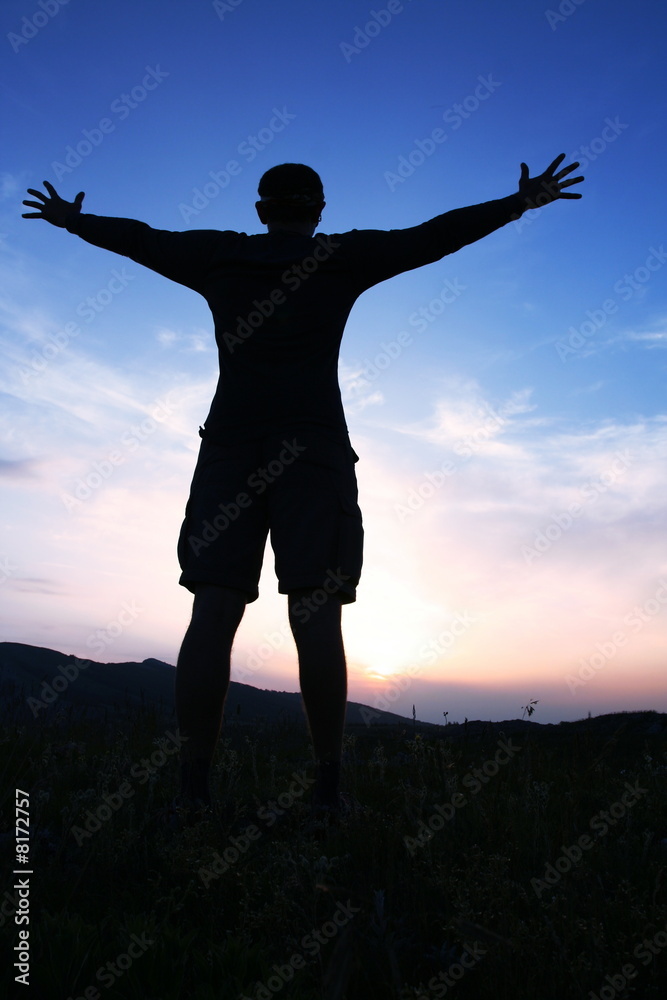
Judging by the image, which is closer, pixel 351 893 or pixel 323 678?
pixel 351 893

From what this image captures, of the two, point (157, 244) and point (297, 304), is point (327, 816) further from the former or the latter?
point (157, 244)

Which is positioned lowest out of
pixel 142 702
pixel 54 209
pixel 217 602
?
pixel 142 702

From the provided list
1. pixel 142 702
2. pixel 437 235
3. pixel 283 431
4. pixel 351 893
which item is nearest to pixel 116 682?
pixel 142 702

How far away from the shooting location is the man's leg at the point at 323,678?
3199 mm

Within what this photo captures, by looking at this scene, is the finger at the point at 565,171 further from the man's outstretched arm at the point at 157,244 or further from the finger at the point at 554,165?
the man's outstretched arm at the point at 157,244

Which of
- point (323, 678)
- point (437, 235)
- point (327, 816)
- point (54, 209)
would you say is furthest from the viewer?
point (54, 209)

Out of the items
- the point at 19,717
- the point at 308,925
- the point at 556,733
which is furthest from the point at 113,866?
the point at 556,733

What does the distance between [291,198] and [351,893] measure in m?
3.41

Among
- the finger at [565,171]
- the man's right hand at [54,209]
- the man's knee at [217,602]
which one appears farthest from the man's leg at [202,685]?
the finger at [565,171]

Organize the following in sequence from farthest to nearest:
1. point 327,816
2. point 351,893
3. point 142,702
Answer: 1. point 142,702
2. point 327,816
3. point 351,893

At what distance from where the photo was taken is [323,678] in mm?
3199

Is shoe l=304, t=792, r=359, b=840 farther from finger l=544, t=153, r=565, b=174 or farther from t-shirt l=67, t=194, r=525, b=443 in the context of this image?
finger l=544, t=153, r=565, b=174

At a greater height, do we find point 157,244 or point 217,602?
point 157,244

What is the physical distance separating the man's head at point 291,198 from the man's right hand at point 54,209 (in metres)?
1.03
